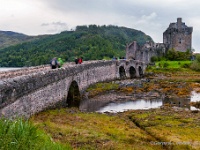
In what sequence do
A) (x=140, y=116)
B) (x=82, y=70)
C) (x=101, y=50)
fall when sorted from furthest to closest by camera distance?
(x=101, y=50), (x=82, y=70), (x=140, y=116)

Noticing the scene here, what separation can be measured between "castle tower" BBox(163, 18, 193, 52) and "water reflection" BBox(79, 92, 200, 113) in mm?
54039

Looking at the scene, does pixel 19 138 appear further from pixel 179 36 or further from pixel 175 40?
pixel 179 36

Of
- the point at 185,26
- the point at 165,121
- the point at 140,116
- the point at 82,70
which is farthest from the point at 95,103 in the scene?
the point at 185,26

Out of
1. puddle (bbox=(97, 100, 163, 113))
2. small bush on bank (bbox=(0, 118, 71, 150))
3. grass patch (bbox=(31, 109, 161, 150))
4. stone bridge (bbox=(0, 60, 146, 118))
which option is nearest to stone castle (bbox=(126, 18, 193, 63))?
stone bridge (bbox=(0, 60, 146, 118))

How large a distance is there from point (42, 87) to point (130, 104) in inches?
490

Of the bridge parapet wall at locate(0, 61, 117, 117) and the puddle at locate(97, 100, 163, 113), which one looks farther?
the puddle at locate(97, 100, 163, 113)

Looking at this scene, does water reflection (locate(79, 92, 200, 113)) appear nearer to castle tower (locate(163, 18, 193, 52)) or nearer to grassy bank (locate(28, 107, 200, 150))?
grassy bank (locate(28, 107, 200, 150))

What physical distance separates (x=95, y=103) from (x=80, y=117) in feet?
31.8

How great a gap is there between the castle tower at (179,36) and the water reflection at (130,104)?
54.0 metres

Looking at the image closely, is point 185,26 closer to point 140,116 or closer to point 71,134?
point 140,116

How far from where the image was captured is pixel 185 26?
86812mm

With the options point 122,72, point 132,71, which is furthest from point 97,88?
point 132,71

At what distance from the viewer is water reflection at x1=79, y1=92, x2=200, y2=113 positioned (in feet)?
92.1

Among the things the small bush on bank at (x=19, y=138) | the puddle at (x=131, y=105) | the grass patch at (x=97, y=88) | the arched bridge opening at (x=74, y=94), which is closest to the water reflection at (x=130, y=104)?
the puddle at (x=131, y=105)
